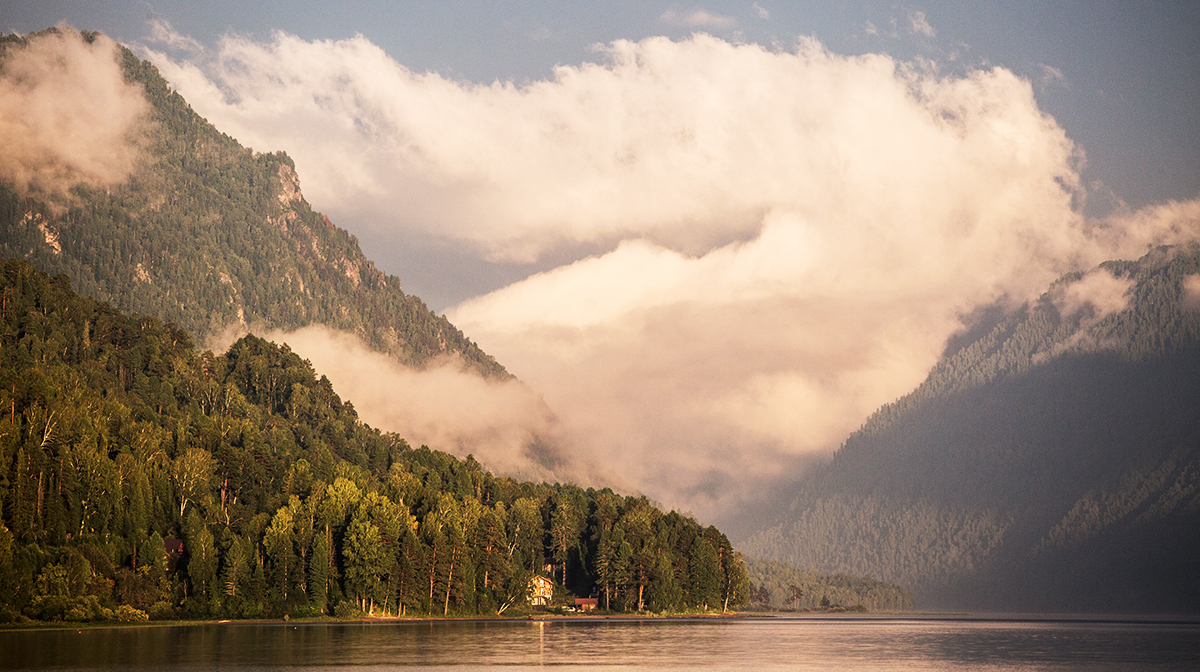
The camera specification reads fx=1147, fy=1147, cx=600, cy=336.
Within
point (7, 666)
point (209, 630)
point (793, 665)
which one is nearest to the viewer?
point (7, 666)

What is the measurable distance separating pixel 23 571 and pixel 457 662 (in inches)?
3392

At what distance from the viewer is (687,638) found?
191875 mm

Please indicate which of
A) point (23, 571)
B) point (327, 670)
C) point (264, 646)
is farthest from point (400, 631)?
point (327, 670)

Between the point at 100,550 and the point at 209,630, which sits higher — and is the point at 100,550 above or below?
above

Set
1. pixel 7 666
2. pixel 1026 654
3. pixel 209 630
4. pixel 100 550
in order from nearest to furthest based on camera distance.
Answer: pixel 7 666 < pixel 1026 654 < pixel 209 630 < pixel 100 550

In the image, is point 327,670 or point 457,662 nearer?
point 327,670

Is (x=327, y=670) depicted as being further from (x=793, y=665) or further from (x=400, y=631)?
(x=400, y=631)

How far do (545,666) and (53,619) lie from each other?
92.7 m

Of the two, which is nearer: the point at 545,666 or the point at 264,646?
the point at 545,666

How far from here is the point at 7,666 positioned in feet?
393

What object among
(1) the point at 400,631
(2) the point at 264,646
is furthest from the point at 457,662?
(1) the point at 400,631

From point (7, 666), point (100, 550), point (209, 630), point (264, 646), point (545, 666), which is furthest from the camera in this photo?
point (100, 550)

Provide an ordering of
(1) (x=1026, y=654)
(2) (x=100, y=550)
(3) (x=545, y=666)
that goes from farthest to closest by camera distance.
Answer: (2) (x=100, y=550), (1) (x=1026, y=654), (3) (x=545, y=666)

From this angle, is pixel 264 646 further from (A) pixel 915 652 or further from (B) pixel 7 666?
(A) pixel 915 652
